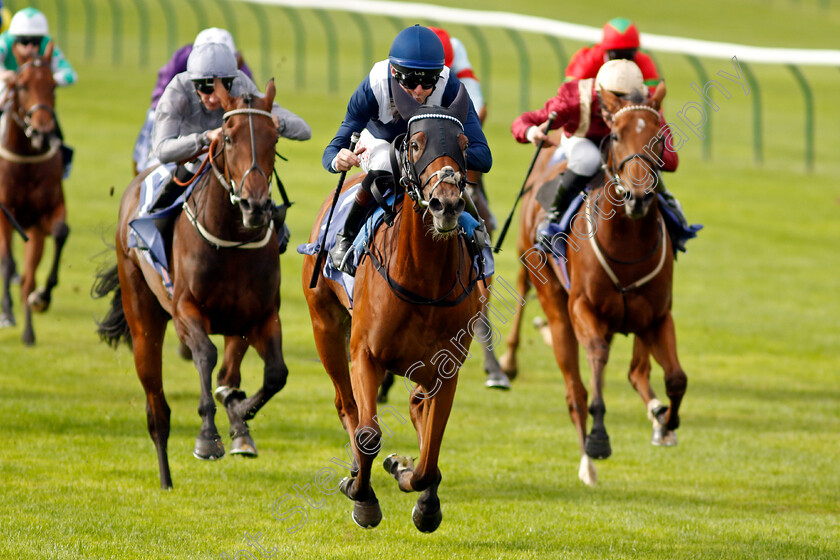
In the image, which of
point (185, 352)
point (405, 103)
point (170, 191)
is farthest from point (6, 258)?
point (405, 103)

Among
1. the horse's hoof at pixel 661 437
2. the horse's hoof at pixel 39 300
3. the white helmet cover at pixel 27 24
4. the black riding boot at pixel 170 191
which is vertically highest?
the black riding boot at pixel 170 191

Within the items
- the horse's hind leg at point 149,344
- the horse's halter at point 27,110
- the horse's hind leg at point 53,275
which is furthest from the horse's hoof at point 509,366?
the horse's halter at point 27,110

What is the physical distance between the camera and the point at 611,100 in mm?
7281

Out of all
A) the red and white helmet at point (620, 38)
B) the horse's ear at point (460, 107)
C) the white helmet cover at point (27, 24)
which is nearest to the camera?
the horse's ear at point (460, 107)

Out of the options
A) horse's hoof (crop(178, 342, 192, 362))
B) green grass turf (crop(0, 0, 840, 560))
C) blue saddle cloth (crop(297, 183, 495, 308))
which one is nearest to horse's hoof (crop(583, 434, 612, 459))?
green grass turf (crop(0, 0, 840, 560))

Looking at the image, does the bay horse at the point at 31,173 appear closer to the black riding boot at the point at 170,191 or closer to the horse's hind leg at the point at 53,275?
the horse's hind leg at the point at 53,275

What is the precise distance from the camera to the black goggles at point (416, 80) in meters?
5.56

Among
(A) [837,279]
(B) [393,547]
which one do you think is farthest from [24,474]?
(A) [837,279]

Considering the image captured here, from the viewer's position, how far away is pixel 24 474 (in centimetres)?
738

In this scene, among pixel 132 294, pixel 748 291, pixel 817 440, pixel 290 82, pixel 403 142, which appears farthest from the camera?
pixel 290 82

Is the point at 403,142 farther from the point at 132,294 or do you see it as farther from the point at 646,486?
the point at 646,486

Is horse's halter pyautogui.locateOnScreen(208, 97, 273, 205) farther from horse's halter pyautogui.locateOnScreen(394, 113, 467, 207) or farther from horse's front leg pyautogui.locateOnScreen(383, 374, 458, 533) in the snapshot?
horse's front leg pyautogui.locateOnScreen(383, 374, 458, 533)

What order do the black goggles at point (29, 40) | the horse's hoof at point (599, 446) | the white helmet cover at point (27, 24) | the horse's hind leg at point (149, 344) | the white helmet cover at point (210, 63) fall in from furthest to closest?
1. the black goggles at point (29, 40)
2. the white helmet cover at point (27, 24)
3. the horse's hoof at point (599, 446)
4. the horse's hind leg at point (149, 344)
5. the white helmet cover at point (210, 63)

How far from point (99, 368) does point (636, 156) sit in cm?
571
